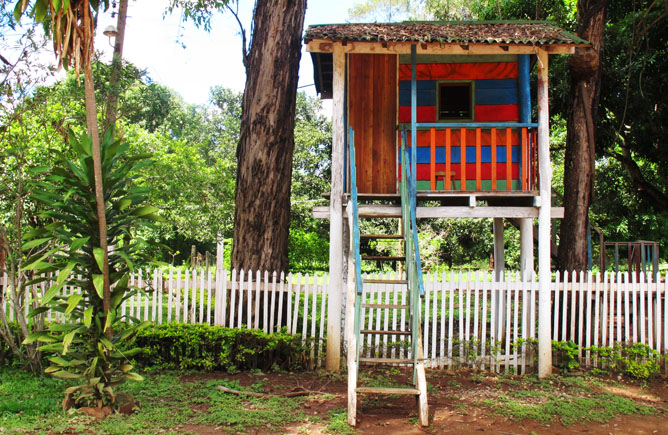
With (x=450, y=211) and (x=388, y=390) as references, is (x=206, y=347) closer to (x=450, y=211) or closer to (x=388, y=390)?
(x=388, y=390)

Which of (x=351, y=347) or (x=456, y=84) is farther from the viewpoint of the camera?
(x=456, y=84)

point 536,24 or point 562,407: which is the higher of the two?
point 536,24

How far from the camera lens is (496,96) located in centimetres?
1022

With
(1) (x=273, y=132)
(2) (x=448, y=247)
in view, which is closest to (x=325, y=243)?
(2) (x=448, y=247)

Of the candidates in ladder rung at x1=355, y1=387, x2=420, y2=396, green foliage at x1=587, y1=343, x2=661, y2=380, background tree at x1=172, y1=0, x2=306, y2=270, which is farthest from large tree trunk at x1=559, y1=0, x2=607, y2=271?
ladder rung at x1=355, y1=387, x2=420, y2=396

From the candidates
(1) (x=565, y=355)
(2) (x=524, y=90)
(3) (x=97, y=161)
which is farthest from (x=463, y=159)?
(3) (x=97, y=161)

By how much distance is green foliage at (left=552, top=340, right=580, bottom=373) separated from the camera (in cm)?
889

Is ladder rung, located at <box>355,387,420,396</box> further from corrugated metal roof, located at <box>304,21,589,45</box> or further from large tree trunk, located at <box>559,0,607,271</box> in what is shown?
large tree trunk, located at <box>559,0,607,271</box>

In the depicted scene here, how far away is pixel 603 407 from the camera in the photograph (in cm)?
723

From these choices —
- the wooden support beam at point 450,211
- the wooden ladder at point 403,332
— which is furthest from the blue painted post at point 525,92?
the wooden ladder at point 403,332

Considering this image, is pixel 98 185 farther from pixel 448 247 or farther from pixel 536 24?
pixel 448 247

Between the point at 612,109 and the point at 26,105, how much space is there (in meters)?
12.5

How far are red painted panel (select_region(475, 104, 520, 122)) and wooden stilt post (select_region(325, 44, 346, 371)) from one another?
8.89 ft

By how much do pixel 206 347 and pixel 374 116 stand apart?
4.81 meters
